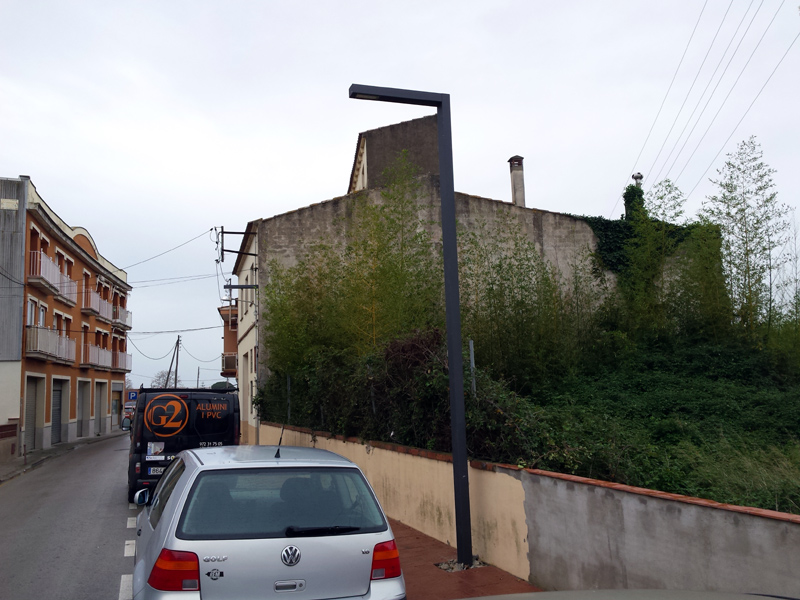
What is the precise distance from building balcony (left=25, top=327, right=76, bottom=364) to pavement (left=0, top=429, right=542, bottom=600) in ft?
74.0

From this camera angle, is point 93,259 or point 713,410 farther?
point 93,259

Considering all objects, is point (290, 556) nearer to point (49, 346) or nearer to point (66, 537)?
point (66, 537)

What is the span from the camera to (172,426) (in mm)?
11867

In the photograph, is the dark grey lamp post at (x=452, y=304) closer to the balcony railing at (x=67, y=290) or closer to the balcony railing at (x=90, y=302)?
the balcony railing at (x=67, y=290)

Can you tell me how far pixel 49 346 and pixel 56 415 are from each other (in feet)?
17.7

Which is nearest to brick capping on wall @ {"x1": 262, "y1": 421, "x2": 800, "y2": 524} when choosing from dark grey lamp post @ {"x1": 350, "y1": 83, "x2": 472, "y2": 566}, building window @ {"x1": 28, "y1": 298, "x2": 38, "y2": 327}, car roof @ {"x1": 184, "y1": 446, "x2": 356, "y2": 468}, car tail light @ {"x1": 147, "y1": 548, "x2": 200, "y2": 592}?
dark grey lamp post @ {"x1": 350, "y1": 83, "x2": 472, "y2": 566}

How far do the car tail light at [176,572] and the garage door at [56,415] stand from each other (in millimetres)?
30984

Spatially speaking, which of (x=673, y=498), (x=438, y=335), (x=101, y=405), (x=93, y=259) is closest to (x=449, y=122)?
(x=438, y=335)

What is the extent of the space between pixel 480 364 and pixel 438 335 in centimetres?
466

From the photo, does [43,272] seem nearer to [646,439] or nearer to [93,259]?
[93,259]

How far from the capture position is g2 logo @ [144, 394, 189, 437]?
1171cm

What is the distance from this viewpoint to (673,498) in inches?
171

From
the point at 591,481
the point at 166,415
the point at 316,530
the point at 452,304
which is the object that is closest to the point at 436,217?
the point at 166,415

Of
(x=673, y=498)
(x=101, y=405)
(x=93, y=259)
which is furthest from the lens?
(x=101, y=405)
